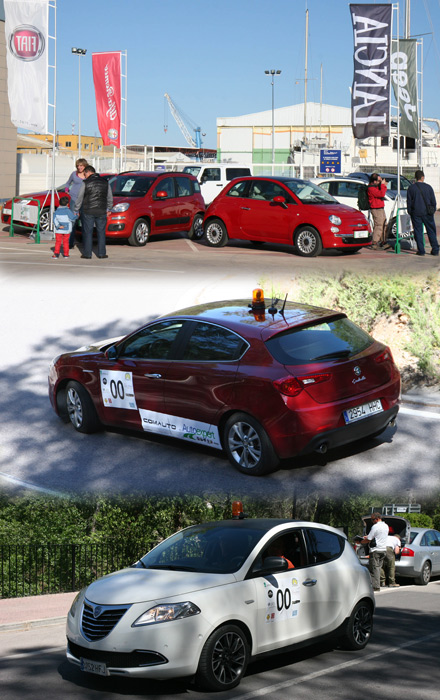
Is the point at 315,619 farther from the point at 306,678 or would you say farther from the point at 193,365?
the point at 193,365

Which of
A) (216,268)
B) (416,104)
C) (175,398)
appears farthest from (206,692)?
(416,104)

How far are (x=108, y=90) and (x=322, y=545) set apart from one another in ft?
68.0

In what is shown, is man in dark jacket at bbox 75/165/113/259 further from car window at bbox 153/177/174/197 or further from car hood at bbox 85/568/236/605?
car hood at bbox 85/568/236/605

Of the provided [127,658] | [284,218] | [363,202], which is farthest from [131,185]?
[127,658]

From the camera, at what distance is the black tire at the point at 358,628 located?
23.6 feet

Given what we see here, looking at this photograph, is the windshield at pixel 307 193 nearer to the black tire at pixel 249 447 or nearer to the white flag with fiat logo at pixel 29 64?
the black tire at pixel 249 447

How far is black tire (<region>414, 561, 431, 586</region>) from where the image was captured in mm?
15352

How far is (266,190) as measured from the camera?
1109cm

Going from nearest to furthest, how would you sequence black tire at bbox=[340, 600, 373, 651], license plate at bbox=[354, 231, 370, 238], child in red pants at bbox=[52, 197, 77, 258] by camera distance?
black tire at bbox=[340, 600, 373, 651] → child in red pants at bbox=[52, 197, 77, 258] → license plate at bbox=[354, 231, 370, 238]

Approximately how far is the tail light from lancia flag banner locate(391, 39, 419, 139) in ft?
39.9

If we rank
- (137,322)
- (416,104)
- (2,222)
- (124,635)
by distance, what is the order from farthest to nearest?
1. (416,104)
2. (2,222)
3. (137,322)
4. (124,635)

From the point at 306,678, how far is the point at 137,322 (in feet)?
10.2

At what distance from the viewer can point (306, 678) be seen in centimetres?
628

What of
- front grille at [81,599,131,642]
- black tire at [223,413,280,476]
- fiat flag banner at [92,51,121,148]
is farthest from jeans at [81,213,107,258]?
fiat flag banner at [92,51,121,148]
